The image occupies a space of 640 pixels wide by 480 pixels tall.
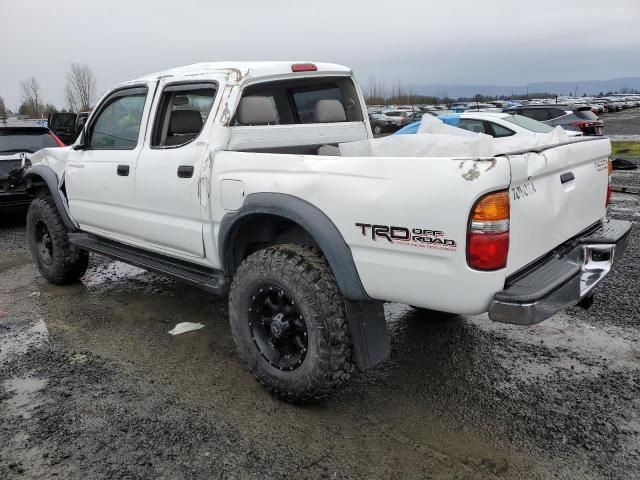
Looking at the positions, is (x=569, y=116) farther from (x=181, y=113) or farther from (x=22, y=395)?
(x=22, y=395)

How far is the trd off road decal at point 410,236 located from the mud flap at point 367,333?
0.46m

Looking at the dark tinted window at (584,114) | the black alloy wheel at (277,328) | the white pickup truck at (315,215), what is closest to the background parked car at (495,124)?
the dark tinted window at (584,114)

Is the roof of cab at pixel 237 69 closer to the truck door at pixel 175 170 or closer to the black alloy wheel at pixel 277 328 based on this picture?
the truck door at pixel 175 170

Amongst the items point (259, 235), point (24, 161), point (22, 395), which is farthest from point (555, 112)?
point (22, 395)

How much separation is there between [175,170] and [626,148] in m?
16.7

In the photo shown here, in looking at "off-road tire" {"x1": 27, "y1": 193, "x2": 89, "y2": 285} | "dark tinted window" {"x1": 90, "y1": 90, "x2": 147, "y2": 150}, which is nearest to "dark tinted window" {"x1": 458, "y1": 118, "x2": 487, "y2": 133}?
"dark tinted window" {"x1": 90, "y1": 90, "x2": 147, "y2": 150}

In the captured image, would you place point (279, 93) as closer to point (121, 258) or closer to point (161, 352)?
point (121, 258)

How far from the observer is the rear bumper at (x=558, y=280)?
2.42 metres

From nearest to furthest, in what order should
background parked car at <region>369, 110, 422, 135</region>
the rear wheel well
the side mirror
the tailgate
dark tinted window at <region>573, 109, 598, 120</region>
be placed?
1. the tailgate
2. the rear wheel well
3. the side mirror
4. dark tinted window at <region>573, 109, 598, 120</region>
5. background parked car at <region>369, 110, 422, 135</region>

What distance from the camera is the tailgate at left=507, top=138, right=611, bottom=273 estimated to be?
253 cm

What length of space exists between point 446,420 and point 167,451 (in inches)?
60.0

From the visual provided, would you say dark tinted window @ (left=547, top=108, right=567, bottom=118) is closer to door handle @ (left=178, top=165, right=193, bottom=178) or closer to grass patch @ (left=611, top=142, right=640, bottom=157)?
grass patch @ (left=611, top=142, right=640, bottom=157)

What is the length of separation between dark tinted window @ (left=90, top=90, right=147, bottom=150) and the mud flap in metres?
2.41

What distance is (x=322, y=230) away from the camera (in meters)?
2.87
